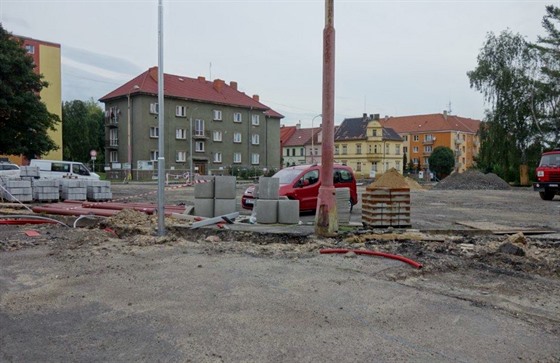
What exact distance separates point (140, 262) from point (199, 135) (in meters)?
56.0

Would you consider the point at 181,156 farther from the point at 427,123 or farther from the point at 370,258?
the point at 427,123

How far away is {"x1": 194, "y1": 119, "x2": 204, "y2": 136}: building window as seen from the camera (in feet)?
205

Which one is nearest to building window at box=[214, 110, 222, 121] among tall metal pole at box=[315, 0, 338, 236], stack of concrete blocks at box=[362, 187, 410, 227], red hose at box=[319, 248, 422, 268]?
stack of concrete blocks at box=[362, 187, 410, 227]

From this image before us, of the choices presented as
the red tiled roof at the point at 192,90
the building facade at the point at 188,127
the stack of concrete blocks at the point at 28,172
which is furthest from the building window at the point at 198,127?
the stack of concrete blocks at the point at 28,172

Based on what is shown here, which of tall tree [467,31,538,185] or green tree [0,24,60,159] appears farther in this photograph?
tall tree [467,31,538,185]

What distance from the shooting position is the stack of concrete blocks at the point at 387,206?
11.6 metres

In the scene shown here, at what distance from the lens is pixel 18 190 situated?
18.4 meters

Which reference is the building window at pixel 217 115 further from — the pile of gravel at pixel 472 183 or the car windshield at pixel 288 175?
the car windshield at pixel 288 175

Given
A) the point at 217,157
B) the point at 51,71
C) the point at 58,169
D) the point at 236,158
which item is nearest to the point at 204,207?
the point at 58,169

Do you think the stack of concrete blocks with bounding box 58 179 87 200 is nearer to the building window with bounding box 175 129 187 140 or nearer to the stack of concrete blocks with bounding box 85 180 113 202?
the stack of concrete blocks with bounding box 85 180 113 202

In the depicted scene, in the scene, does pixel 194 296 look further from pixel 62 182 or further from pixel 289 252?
pixel 62 182

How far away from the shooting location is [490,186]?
140 ft

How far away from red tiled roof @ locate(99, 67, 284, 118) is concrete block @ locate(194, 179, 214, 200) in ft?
152

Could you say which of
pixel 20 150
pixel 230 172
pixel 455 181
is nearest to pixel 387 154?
pixel 230 172
